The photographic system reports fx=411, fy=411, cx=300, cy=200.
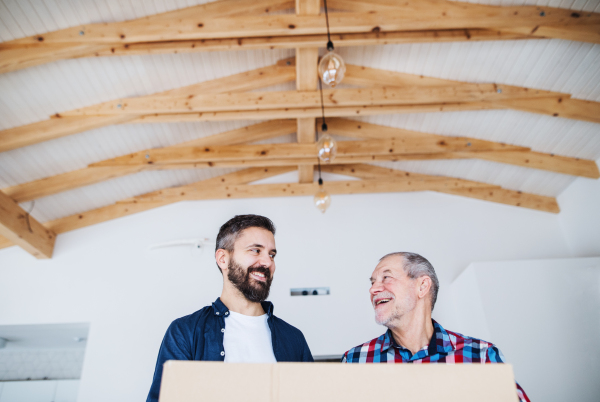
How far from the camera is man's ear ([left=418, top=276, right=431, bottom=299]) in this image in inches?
65.5

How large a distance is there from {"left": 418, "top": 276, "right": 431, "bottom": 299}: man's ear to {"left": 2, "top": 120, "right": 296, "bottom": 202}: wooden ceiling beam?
335cm

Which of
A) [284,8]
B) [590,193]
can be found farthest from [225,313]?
[590,193]

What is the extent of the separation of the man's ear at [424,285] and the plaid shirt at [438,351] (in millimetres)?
128

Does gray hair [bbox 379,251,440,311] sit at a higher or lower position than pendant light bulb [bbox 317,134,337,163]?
lower

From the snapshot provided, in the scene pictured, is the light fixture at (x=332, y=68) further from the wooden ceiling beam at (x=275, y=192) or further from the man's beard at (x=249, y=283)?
the wooden ceiling beam at (x=275, y=192)

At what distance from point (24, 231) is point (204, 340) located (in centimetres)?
419

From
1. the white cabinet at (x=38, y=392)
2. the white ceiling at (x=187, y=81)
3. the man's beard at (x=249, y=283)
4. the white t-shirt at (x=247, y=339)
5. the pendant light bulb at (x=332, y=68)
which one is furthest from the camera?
the white cabinet at (x=38, y=392)

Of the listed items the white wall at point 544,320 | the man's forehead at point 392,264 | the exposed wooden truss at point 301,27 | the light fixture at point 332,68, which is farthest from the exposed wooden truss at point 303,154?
the man's forehead at point 392,264

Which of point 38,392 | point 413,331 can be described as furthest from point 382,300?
point 38,392

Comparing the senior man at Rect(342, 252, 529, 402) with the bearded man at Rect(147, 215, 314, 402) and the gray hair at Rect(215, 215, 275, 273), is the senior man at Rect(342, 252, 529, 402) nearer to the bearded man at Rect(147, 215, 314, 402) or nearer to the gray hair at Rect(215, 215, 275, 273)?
the bearded man at Rect(147, 215, 314, 402)

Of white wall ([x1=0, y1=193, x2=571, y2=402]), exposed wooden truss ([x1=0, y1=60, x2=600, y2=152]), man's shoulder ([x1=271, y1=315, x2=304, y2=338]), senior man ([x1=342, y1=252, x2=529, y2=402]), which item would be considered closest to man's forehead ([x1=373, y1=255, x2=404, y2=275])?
senior man ([x1=342, y1=252, x2=529, y2=402])

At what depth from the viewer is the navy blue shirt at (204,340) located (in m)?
1.37

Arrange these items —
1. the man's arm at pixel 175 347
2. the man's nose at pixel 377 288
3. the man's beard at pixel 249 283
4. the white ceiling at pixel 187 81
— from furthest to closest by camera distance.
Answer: the white ceiling at pixel 187 81, the man's nose at pixel 377 288, the man's beard at pixel 249 283, the man's arm at pixel 175 347

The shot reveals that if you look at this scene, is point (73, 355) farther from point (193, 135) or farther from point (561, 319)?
point (561, 319)
